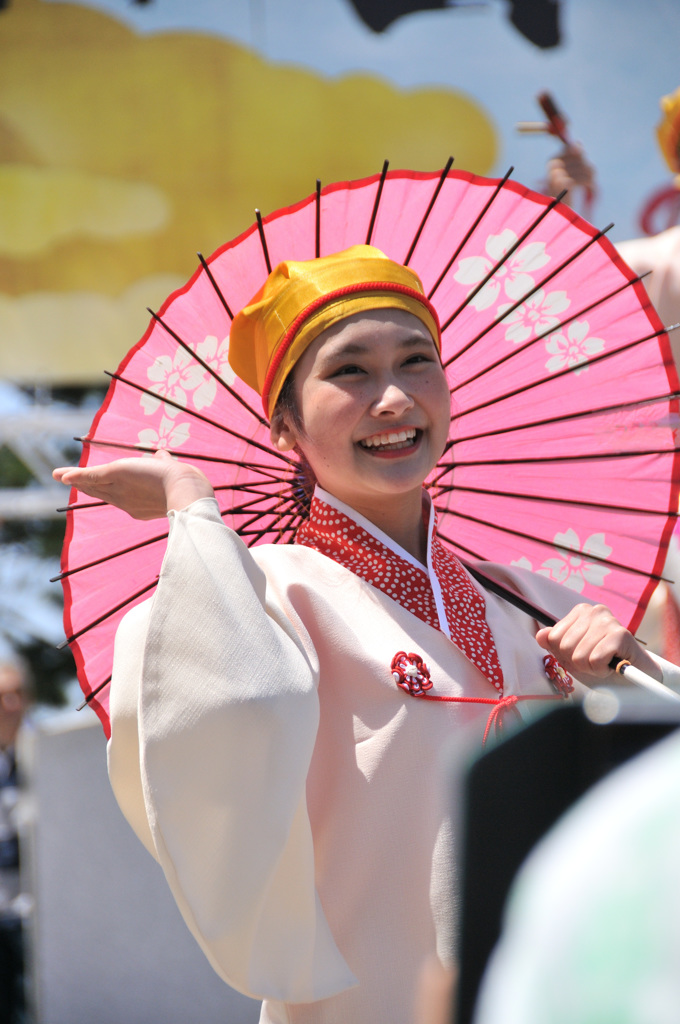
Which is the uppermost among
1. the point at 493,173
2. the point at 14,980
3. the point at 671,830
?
the point at 493,173

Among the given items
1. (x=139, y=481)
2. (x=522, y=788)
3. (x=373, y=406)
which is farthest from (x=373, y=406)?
(x=522, y=788)

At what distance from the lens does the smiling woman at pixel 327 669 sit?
3.84 ft

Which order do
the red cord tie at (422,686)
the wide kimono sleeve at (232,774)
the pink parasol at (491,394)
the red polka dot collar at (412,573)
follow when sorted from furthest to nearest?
the pink parasol at (491,394) < the red polka dot collar at (412,573) < the red cord tie at (422,686) < the wide kimono sleeve at (232,774)

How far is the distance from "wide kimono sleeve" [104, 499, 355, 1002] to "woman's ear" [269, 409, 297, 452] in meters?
0.40

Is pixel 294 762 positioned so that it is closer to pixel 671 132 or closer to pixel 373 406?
pixel 373 406

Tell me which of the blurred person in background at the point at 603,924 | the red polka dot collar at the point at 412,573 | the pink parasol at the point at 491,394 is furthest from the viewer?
the pink parasol at the point at 491,394

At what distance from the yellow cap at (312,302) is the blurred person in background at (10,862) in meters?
3.38

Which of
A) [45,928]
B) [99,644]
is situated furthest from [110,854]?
[99,644]

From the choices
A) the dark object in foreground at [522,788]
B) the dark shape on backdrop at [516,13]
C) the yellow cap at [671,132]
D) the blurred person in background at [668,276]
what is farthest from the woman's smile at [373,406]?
the dark shape on backdrop at [516,13]

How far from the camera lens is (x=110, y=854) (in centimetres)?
437

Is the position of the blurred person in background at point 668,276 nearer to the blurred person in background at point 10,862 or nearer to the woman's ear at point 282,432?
the woman's ear at point 282,432

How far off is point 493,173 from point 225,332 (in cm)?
392

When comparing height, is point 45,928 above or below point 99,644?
below

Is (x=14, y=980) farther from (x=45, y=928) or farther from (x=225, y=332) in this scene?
(x=225, y=332)
